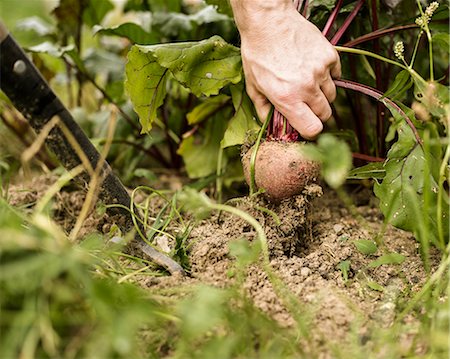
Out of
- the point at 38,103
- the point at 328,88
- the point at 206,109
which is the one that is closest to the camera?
the point at 38,103

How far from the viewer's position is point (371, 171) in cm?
135

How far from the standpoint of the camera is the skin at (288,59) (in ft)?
4.18

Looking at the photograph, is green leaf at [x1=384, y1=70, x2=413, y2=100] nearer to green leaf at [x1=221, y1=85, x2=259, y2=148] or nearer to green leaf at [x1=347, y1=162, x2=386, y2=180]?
green leaf at [x1=347, y1=162, x2=386, y2=180]

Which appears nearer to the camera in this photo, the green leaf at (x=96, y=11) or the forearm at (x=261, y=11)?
the forearm at (x=261, y=11)

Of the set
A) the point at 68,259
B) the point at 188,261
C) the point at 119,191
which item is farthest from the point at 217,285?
the point at 68,259

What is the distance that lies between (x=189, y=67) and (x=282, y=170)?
0.34m

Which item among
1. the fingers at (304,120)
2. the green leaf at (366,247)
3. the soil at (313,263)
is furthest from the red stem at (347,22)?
the green leaf at (366,247)

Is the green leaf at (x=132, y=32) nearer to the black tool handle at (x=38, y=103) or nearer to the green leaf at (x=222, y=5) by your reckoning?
the green leaf at (x=222, y=5)

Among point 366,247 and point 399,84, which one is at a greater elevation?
point 399,84

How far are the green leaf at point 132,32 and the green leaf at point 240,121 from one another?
461 mm

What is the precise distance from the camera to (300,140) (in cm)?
139

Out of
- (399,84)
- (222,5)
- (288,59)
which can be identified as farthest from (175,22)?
(399,84)

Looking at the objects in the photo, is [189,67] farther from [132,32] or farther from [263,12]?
[132,32]

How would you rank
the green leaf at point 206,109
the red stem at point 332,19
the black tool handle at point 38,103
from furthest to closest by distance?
the green leaf at point 206,109 < the red stem at point 332,19 < the black tool handle at point 38,103
